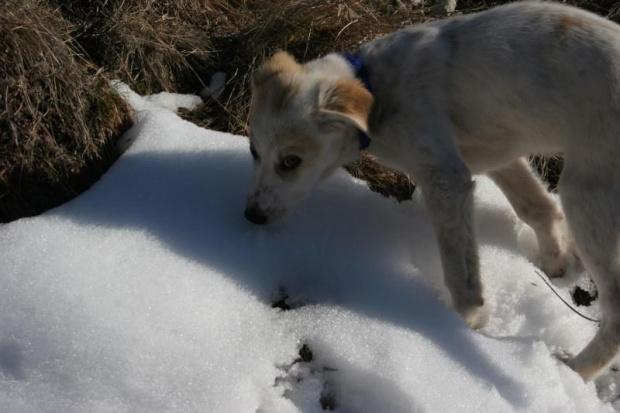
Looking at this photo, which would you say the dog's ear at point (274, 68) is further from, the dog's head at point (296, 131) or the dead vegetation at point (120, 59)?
the dead vegetation at point (120, 59)

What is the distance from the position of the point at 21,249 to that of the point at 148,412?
95 cm

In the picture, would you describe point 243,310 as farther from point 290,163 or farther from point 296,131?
point 296,131

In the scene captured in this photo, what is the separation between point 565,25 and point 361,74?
0.97 m

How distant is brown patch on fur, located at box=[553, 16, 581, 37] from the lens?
10.7 feet

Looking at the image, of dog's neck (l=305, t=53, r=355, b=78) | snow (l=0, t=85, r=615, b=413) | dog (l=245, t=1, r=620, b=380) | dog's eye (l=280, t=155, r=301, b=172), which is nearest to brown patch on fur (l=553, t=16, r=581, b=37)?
dog (l=245, t=1, r=620, b=380)

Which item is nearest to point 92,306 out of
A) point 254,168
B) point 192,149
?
point 254,168

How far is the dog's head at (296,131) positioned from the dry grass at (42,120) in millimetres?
960

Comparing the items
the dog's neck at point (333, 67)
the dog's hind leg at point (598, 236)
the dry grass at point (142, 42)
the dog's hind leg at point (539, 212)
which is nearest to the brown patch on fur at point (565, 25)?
the dog's hind leg at point (598, 236)

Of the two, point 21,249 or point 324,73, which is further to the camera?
point 324,73

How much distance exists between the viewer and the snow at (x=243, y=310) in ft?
8.50

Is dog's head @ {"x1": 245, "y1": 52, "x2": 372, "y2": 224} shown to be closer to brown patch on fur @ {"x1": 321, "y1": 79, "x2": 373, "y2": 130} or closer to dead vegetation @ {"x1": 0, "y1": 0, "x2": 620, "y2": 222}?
brown patch on fur @ {"x1": 321, "y1": 79, "x2": 373, "y2": 130}

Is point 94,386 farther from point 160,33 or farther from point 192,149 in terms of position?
point 160,33

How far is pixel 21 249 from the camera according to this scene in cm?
294

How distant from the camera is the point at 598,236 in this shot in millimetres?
3098
